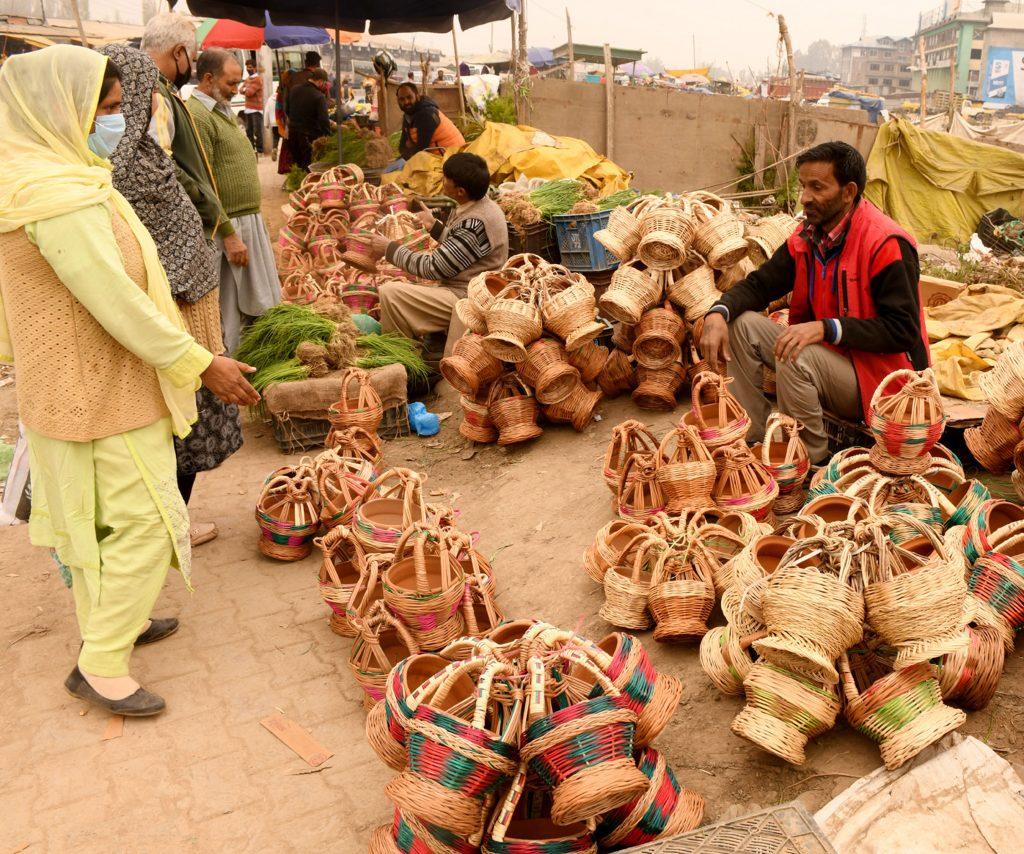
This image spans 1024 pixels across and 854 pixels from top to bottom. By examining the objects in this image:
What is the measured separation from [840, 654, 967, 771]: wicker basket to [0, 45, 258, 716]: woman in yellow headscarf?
2.00 meters

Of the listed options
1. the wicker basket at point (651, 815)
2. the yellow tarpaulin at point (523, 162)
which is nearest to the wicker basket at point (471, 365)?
the wicker basket at point (651, 815)

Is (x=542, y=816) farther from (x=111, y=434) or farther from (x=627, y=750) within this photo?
(x=111, y=434)

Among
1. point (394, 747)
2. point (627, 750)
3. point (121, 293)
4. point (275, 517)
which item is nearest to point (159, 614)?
point (275, 517)

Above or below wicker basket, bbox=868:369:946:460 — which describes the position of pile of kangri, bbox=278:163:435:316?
above

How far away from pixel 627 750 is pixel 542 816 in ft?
1.06

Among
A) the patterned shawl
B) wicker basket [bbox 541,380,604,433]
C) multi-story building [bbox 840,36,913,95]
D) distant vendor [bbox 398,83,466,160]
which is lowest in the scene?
wicker basket [bbox 541,380,604,433]

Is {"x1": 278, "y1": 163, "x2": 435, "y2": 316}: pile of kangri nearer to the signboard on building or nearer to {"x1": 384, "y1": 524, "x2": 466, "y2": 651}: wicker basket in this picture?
{"x1": 384, "y1": 524, "x2": 466, "y2": 651}: wicker basket

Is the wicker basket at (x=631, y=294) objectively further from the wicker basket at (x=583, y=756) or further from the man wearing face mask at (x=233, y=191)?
the wicker basket at (x=583, y=756)

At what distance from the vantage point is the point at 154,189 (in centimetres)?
345

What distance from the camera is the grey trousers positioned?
3750 mm

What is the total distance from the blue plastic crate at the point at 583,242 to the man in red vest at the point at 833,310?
77.8 inches

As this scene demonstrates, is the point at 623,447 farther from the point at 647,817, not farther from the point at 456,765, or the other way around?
the point at 456,765

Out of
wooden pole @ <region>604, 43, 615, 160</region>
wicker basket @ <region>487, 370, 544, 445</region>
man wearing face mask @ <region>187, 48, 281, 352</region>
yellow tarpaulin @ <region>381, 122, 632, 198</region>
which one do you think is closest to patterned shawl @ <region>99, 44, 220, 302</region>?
man wearing face mask @ <region>187, 48, 281, 352</region>

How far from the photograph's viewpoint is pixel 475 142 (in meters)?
9.27
